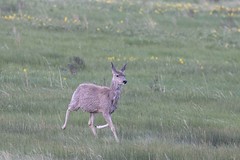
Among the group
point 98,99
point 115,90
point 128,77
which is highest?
point 115,90

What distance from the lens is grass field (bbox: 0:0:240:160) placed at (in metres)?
10.9

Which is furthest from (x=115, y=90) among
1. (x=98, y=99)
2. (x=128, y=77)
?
(x=128, y=77)

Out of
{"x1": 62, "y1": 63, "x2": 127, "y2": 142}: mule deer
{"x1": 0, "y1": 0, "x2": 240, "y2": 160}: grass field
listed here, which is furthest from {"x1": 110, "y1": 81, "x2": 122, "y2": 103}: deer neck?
{"x1": 0, "y1": 0, "x2": 240, "y2": 160}: grass field

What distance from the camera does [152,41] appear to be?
21.9 metres

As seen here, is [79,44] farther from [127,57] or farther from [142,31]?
[142,31]

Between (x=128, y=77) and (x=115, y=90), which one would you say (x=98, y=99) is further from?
(x=128, y=77)

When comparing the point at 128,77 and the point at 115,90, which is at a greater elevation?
the point at 115,90

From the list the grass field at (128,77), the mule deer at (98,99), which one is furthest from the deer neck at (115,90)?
the grass field at (128,77)

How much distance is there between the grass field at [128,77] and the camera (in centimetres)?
1094

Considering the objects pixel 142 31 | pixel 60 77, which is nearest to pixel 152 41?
pixel 142 31

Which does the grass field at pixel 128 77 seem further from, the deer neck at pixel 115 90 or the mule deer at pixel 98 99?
the deer neck at pixel 115 90

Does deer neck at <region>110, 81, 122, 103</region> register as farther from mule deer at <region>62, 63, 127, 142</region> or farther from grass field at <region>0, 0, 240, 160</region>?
grass field at <region>0, 0, 240, 160</region>

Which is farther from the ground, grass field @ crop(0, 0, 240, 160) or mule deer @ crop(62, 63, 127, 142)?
mule deer @ crop(62, 63, 127, 142)

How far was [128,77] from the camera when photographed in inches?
679
